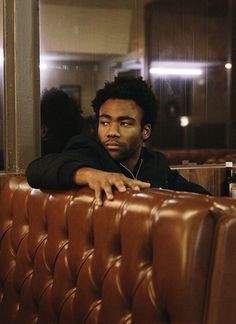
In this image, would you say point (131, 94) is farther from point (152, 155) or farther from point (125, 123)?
point (152, 155)

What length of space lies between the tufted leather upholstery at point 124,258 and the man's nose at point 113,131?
42 cm

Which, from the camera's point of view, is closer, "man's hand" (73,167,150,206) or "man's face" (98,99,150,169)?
"man's hand" (73,167,150,206)

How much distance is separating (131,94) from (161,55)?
12.9 feet

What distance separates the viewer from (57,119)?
3.04 metres

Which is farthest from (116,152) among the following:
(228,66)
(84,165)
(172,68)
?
(228,66)

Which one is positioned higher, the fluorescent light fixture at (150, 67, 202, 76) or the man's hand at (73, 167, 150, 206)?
the fluorescent light fixture at (150, 67, 202, 76)

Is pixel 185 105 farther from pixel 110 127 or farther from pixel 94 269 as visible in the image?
pixel 94 269

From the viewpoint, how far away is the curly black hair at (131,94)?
2.37 meters

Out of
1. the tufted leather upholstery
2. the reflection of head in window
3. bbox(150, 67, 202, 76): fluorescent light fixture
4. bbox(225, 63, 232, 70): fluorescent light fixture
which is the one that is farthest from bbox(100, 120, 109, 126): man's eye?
bbox(225, 63, 232, 70): fluorescent light fixture

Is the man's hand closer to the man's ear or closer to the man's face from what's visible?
the man's face

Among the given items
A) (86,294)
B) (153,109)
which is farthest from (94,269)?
(153,109)

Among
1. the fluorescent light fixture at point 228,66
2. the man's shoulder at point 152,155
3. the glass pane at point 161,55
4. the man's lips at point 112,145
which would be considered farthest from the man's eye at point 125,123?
the fluorescent light fixture at point 228,66

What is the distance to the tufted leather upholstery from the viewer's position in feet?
4.37

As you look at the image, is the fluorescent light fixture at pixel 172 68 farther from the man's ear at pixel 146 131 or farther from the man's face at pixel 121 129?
the man's face at pixel 121 129
